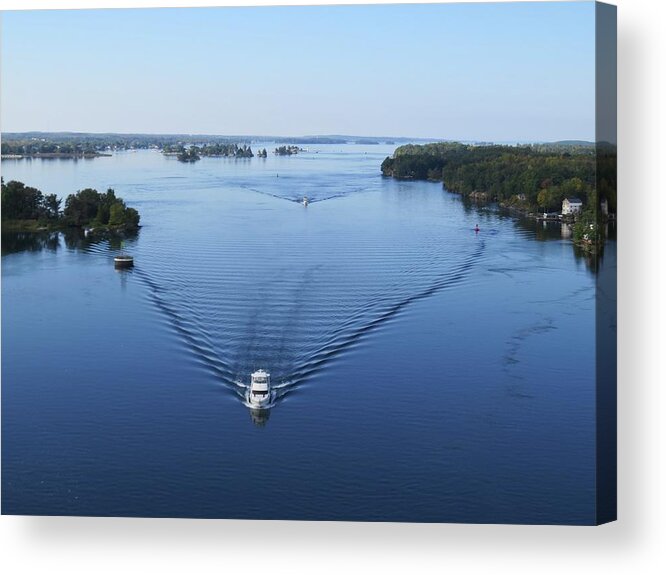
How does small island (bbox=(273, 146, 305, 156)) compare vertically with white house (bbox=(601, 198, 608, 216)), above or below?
above

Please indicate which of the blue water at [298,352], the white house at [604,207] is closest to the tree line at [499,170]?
the blue water at [298,352]

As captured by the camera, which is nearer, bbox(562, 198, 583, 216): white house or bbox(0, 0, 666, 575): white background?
bbox(0, 0, 666, 575): white background

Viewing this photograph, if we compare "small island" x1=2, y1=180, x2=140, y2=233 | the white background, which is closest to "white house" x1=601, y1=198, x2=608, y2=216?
the white background

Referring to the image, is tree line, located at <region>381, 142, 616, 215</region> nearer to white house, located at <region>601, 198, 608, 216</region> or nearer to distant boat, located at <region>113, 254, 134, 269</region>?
white house, located at <region>601, 198, 608, 216</region>

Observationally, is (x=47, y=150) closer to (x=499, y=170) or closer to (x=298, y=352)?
(x=298, y=352)

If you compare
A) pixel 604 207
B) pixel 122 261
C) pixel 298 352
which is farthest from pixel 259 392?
pixel 604 207

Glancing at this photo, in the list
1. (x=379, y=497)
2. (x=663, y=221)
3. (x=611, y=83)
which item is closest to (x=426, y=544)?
(x=379, y=497)
